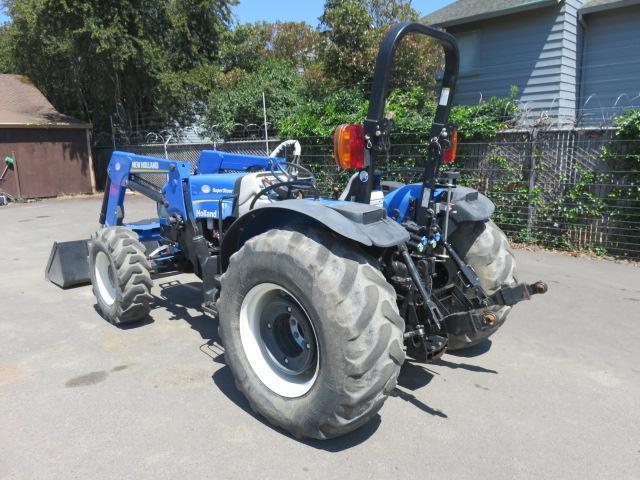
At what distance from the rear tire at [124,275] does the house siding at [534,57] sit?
9.60m

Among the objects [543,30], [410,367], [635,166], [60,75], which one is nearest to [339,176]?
[635,166]

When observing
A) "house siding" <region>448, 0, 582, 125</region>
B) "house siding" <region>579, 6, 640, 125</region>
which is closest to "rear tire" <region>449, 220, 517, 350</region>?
"house siding" <region>448, 0, 582, 125</region>

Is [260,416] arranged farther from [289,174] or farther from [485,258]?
[289,174]

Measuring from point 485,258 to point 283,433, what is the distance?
2.01 meters

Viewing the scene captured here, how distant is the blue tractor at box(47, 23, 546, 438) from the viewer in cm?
270

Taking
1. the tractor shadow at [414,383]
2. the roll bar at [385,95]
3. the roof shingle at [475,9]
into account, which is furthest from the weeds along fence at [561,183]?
the roof shingle at [475,9]

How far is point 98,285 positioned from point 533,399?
4.27m

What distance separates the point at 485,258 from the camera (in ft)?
12.8

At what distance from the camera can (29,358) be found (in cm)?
434

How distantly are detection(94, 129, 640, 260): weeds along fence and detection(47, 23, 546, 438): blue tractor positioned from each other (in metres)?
3.49

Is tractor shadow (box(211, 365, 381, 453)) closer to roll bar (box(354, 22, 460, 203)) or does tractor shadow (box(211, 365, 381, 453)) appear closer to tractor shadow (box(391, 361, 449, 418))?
tractor shadow (box(391, 361, 449, 418))

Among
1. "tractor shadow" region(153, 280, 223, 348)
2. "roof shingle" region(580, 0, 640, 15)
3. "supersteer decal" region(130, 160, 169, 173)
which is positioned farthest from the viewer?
"roof shingle" region(580, 0, 640, 15)

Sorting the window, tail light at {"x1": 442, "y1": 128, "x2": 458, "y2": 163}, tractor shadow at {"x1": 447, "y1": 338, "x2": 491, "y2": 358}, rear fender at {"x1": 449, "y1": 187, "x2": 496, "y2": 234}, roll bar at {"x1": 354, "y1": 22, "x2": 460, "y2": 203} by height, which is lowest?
tractor shadow at {"x1": 447, "y1": 338, "x2": 491, "y2": 358}

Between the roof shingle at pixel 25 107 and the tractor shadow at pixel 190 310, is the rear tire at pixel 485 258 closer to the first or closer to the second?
the tractor shadow at pixel 190 310
